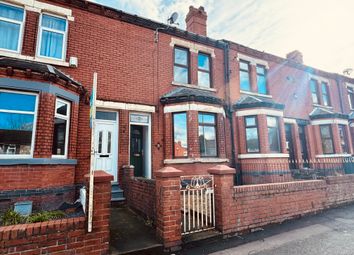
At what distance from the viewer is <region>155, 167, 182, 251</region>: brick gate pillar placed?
404 cm

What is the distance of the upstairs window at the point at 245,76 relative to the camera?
492 inches

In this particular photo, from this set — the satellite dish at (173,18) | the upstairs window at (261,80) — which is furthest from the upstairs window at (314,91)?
the satellite dish at (173,18)

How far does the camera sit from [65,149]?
6.96 metres

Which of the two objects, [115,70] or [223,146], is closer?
[115,70]

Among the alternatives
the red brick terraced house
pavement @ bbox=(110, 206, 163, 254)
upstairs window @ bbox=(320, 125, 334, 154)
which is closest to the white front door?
the red brick terraced house

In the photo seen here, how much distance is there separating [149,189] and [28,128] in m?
4.06

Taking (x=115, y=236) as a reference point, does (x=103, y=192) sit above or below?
above

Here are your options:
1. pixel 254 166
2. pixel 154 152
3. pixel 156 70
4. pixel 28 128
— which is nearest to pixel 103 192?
pixel 28 128

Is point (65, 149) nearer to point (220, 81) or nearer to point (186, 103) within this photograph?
point (186, 103)

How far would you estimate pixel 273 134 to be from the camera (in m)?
11.2

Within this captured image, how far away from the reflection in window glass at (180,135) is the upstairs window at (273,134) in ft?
15.3

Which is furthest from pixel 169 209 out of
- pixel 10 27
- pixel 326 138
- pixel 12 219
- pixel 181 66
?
pixel 326 138

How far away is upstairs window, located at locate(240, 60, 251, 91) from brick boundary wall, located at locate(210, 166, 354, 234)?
6778 mm

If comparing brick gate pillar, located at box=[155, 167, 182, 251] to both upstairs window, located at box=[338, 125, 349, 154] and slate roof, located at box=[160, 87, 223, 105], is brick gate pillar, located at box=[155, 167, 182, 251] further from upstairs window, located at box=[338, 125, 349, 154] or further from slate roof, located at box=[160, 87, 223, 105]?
upstairs window, located at box=[338, 125, 349, 154]
